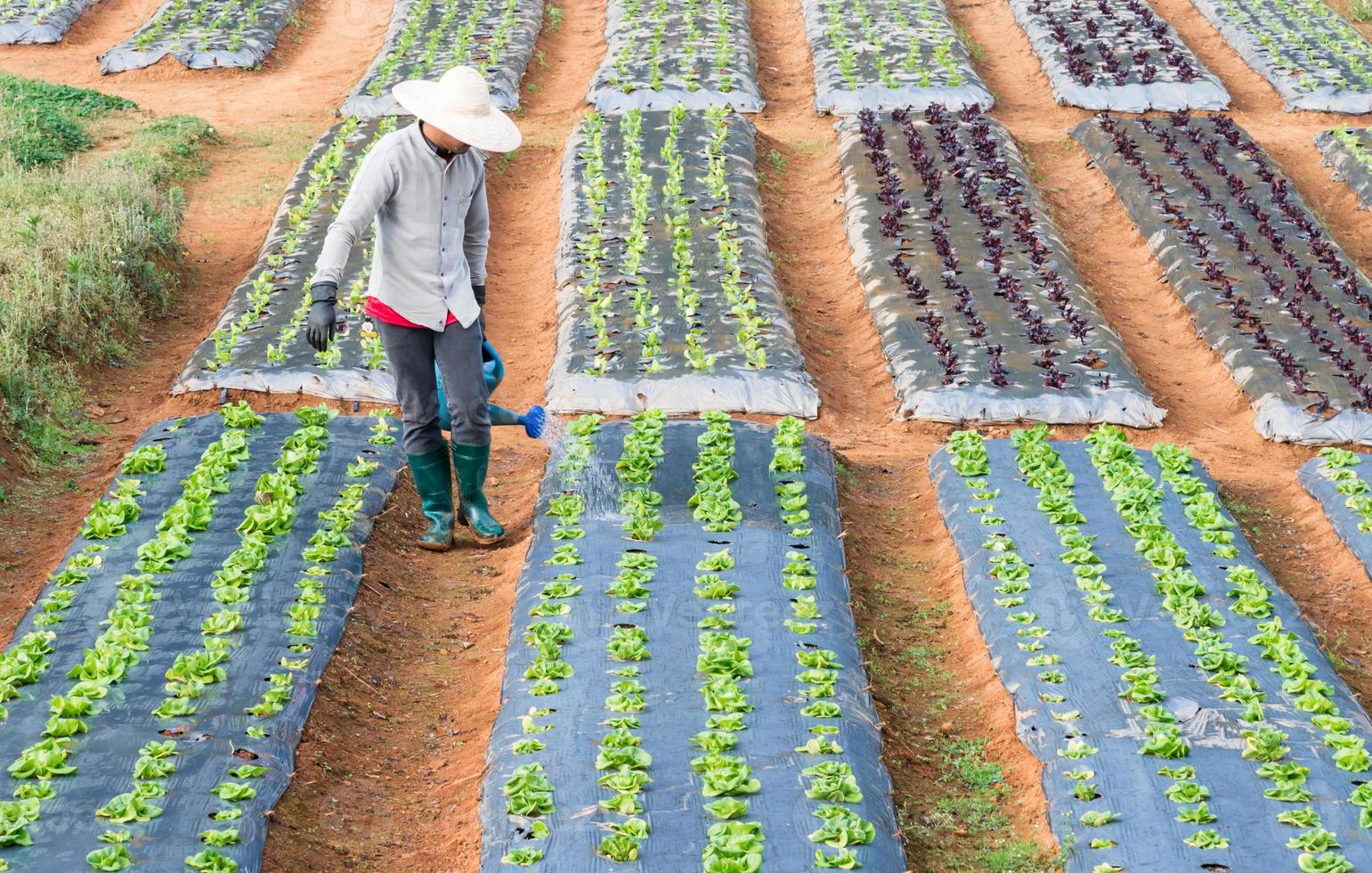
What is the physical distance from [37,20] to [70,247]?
8097 mm

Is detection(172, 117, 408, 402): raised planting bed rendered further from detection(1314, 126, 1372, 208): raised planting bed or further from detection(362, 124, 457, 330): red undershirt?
detection(1314, 126, 1372, 208): raised planting bed

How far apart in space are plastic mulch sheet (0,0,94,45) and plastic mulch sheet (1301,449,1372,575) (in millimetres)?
14423

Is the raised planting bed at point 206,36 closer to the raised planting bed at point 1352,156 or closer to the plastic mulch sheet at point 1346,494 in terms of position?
the raised planting bed at point 1352,156

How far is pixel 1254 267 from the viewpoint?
10539mm

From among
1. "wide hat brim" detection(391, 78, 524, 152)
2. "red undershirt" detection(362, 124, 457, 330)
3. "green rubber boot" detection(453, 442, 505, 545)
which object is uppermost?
"wide hat brim" detection(391, 78, 524, 152)

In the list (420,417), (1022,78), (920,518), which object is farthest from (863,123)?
(420,417)

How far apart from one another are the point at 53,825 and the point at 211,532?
6.95ft

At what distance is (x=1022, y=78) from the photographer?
15422 mm

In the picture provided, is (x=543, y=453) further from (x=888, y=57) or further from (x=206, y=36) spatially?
(x=206, y=36)

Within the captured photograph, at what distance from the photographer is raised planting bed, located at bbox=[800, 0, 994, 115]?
45.8ft

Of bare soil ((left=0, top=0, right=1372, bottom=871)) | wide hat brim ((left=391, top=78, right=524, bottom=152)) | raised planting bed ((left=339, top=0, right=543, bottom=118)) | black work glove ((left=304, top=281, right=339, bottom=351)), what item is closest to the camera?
bare soil ((left=0, top=0, right=1372, bottom=871))

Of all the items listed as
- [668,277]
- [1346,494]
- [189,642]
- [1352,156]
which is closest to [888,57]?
[1352,156]

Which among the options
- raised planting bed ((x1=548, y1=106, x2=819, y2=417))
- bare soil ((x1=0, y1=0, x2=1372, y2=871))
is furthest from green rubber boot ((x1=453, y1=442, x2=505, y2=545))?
raised planting bed ((x1=548, y1=106, x2=819, y2=417))

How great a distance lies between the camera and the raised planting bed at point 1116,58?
14.1 meters
